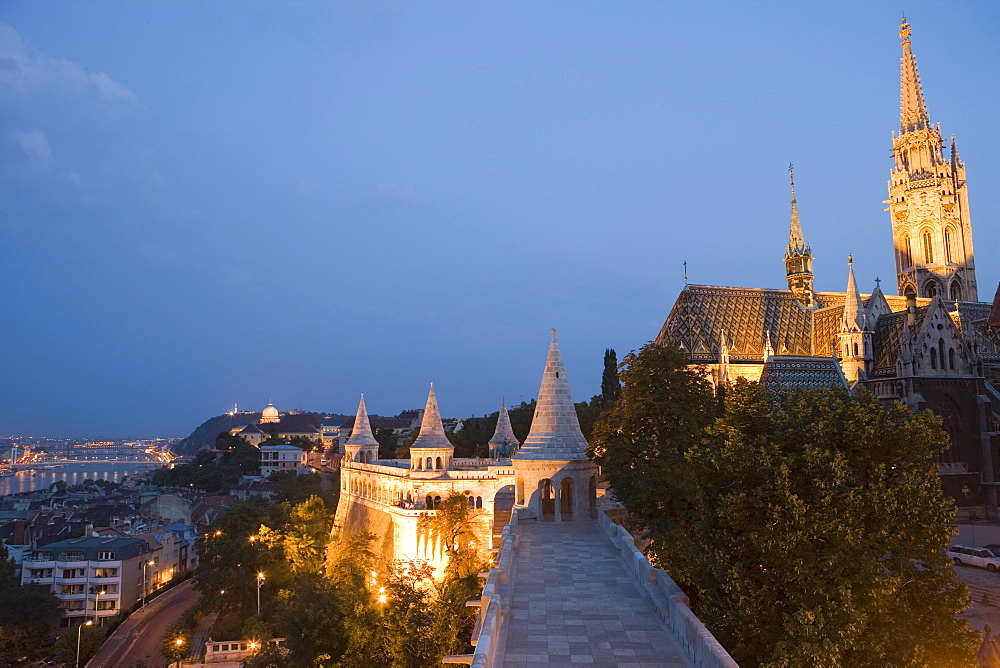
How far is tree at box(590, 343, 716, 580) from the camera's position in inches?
784

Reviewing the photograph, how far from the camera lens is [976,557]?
29.9m

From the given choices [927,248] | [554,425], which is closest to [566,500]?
[554,425]

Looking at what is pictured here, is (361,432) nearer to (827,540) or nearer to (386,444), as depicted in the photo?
(386,444)

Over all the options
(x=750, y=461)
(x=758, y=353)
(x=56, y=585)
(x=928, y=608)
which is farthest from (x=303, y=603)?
(x=56, y=585)

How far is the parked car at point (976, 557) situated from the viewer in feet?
95.3

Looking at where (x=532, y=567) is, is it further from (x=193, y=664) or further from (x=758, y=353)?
(x=758, y=353)

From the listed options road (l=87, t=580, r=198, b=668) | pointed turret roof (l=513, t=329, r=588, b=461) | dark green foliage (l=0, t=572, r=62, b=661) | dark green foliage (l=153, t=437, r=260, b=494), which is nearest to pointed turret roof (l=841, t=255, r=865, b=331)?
pointed turret roof (l=513, t=329, r=588, b=461)

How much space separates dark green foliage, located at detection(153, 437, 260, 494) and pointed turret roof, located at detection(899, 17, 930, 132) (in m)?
96.9

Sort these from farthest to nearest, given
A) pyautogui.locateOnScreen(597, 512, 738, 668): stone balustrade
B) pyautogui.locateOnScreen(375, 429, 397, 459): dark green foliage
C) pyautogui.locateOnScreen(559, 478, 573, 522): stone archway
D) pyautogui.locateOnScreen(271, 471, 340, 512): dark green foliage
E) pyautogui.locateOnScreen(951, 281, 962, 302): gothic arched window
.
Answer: pyautogui.locateOnScreen(375, 429, 397, 459): dark green foliage
pyautogui.locateOnScreen(271, 471, 340, 512): dark green foliage
pyautogui.locateOnScreen(951, 281, 962, 302): gothic arched window
pyautogui.locateOnScreen(559, 478, 573, 522): stone archway
pyautogui.locateOnScreen(597, 512, 738, 668): stone balustrade

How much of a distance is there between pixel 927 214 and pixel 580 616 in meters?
67.1

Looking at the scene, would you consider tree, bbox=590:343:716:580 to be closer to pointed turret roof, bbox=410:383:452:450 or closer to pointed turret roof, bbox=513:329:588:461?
pointed turret roof, bbox=513:329:588:461

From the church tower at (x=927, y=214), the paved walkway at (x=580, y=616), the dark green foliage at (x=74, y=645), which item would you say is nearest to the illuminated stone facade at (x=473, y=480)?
the paved walkway at (x=580, y=616)

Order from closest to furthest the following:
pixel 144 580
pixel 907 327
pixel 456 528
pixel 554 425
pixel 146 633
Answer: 1. pixel 554 425
2. pixel 456 528
3. pixel 907 327
4. pixel 146 633
5. pixel 144 580

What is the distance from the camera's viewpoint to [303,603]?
25.2 m
